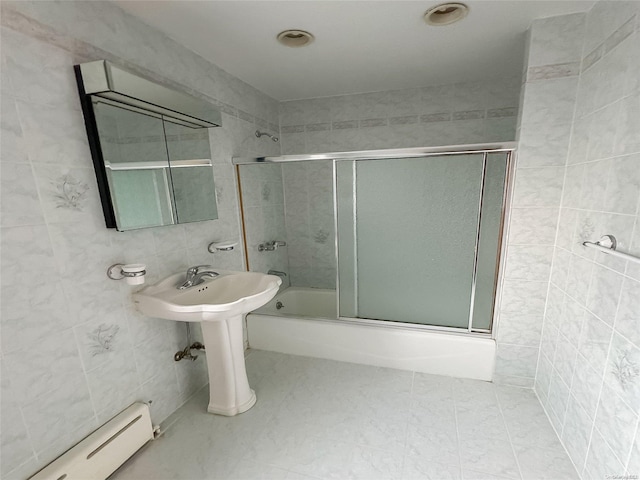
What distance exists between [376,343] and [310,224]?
50.9 inches

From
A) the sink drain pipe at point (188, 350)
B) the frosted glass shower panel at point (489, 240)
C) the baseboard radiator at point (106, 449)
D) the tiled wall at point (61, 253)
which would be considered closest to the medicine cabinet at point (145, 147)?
the tiled wall at point (61, 253)

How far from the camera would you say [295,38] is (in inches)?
61.0

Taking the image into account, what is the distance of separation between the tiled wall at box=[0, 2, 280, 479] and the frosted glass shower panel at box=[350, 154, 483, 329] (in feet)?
4.14

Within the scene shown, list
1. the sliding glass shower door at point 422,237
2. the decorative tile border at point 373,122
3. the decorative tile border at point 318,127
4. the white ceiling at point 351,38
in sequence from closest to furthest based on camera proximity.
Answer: the white ceiling at point 351,38
the sliding glass shower door at point 422,237
the decorative tile border at point 373,122
the decorative tile border at point 318,127

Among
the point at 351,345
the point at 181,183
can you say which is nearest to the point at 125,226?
the point at 181,183

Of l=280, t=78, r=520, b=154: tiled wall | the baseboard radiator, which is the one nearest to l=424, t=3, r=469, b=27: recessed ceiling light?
l=280, t=78, r=520, b=154: tiled wall

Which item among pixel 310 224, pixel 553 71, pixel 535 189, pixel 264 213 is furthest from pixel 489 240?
pixel 264 213

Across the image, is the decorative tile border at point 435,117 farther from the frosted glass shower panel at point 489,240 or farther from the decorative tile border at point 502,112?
the frosted glass shower panel at point 489,240

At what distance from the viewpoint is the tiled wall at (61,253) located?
96cm

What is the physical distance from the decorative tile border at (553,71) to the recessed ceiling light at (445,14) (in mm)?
454

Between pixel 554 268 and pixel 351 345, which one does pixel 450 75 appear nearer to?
pixel 554 268

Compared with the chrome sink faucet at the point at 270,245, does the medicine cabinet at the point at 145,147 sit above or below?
above

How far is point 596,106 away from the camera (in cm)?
122

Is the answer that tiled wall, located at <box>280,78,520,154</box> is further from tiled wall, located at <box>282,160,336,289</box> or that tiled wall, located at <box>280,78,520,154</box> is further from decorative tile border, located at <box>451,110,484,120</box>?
tiled wall, located at <box>282,160,336,289</box>
